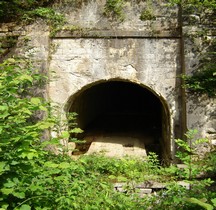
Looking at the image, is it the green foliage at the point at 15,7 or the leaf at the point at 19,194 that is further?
the green foliage at the point at 15,7

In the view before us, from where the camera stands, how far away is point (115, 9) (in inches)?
210

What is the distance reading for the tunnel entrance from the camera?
638 cm

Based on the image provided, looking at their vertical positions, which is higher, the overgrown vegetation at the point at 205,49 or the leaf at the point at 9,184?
the overgrown vegetation at the point at 205,49

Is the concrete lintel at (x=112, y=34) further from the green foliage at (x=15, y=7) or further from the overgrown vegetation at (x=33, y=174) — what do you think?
the overgrown vegetation at (x=33, y=174)

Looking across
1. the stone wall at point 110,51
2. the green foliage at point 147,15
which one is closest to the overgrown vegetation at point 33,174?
the stone wall at point 110,51

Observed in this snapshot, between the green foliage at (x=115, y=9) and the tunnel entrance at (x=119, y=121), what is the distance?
1.58 meters

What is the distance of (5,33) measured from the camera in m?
5.48

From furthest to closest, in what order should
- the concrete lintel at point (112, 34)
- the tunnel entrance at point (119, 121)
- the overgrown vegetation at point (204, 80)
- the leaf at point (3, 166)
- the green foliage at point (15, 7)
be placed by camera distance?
the tunnel entrance at point (119, 121), the green foliage at point (15, 7), the concrete lintel at point (112, 34), the overgrown vegetation at point (204, 80), the leaf at point (3, 166)

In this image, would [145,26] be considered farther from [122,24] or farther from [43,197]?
[43,197]

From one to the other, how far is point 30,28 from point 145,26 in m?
2.19

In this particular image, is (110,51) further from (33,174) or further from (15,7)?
(33,174)

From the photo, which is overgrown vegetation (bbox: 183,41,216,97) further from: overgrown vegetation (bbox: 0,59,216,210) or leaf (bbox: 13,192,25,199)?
leaf (bbox: 13,192,25,199)

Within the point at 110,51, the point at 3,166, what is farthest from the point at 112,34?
the point at 3,166

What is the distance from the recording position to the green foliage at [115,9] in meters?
5.33
